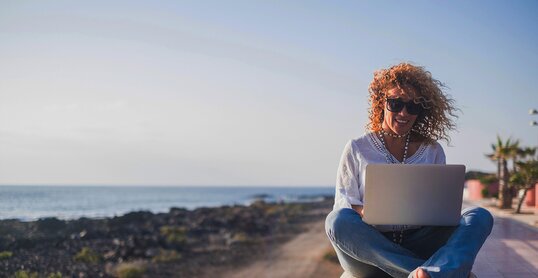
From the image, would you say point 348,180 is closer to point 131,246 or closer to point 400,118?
point 400,118

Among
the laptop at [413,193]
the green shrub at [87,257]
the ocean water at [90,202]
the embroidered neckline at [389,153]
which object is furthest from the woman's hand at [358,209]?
the ocean water at [90,202]

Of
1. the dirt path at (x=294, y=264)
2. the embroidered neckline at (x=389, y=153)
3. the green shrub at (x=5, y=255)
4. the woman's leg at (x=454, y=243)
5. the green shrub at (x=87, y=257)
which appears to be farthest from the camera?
the green shrub at (x=87, y=257)

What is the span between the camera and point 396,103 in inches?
111

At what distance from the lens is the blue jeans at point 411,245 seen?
2.26 metres

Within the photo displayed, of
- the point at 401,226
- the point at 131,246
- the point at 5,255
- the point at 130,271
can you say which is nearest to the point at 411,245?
the point at 401,226

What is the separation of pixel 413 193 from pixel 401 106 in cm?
54

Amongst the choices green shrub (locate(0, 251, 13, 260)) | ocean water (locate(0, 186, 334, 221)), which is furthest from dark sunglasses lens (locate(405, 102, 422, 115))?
ocean water (locate(0, 186, 334, 221))

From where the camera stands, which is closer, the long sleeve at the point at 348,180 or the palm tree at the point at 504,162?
the long sleeve at the point at 348,180

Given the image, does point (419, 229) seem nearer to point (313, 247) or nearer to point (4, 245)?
point (313, 247)

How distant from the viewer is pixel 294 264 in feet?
42.3

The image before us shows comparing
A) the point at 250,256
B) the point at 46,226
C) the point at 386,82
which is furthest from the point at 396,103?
the point at 46,226

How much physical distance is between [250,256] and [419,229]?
12202 mm

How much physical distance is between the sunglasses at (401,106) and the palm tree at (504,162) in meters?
12.8

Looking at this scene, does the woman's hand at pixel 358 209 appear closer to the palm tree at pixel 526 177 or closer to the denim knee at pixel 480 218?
the denim knee at pixel 480 218
